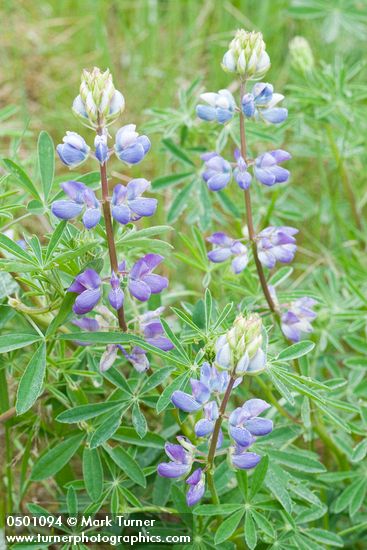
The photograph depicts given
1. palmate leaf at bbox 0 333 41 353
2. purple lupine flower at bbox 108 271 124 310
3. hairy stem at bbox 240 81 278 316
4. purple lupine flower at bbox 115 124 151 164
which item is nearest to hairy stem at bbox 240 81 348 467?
hairy stem at bbox 240 81 278 316

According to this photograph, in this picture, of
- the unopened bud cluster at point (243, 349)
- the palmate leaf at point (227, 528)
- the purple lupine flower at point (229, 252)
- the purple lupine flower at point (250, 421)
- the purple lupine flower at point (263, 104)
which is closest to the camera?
the unopened bud cluster at point (243, 349)

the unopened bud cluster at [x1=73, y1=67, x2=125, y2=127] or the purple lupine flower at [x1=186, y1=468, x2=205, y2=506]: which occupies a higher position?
the unopened bud cluster at [x1=73, y1=67, x2=125, y2=127]

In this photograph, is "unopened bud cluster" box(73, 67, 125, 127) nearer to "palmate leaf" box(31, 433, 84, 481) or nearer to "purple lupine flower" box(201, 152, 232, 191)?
"purple lupine flower" box(201, 152, 232, 191)

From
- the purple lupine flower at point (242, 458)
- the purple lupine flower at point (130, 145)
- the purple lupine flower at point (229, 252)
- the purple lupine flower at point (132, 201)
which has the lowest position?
the purple lupine flower at point (242, 458)

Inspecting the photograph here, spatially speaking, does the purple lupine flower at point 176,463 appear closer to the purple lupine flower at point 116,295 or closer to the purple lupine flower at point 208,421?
the purple lupine flower at point 208,421

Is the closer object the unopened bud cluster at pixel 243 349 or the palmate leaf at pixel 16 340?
the unopened bud cluster at pixel 243 349

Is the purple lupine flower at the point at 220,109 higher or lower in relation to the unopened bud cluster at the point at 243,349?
higher

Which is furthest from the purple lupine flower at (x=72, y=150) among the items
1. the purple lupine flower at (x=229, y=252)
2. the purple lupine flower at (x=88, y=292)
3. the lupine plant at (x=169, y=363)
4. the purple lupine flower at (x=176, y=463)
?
the purple lupine flower at (x=176, y=463)

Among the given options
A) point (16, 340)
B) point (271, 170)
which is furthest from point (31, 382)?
point (271, 170)
